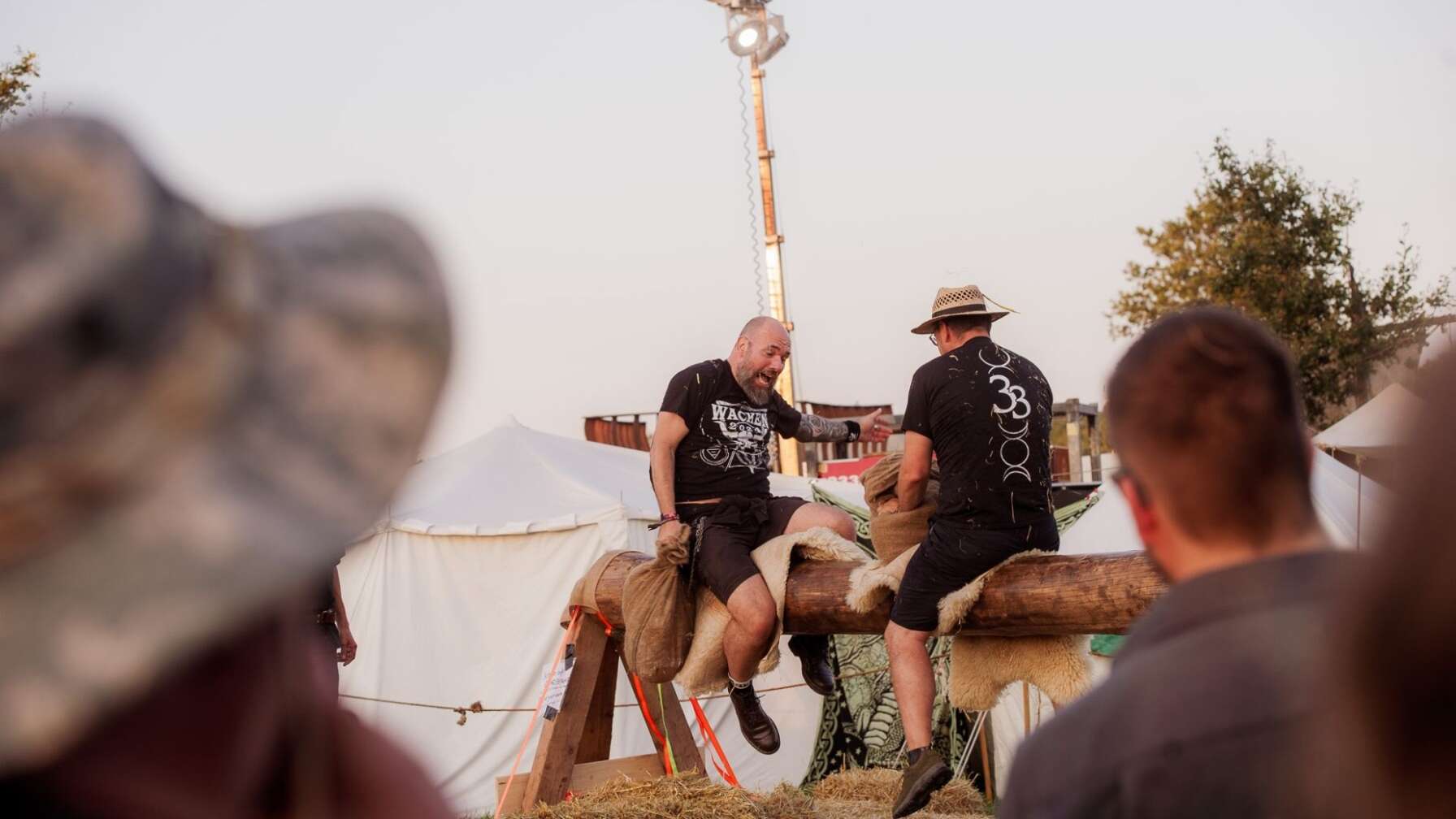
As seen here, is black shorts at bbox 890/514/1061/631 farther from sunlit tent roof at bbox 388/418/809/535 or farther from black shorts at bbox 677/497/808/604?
sunlit tent roof at bbox 388/418/809/535

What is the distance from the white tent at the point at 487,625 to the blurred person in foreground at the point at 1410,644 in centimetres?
941

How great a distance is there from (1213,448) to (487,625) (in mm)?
9369

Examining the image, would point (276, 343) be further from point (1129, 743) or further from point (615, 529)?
point (615, 529)

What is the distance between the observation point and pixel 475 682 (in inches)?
401

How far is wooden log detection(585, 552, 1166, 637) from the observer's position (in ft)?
14.7

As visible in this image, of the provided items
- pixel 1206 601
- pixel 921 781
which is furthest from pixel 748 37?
pixel 1206 601

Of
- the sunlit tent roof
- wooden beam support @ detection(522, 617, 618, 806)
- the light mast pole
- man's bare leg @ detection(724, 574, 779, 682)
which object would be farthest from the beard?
the light mast pole

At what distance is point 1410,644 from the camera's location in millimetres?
608

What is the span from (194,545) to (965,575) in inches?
177

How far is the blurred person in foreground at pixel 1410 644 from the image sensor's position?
590 millimetres

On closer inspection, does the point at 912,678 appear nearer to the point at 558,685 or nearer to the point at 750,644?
the point at 750,644

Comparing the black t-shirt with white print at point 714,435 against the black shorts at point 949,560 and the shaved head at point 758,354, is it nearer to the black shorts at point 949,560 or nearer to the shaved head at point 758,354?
the shaved head at point 758,354

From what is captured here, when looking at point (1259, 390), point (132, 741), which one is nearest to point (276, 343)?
point (132, 741)

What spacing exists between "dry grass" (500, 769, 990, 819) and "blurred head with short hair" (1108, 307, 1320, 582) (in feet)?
14.1
